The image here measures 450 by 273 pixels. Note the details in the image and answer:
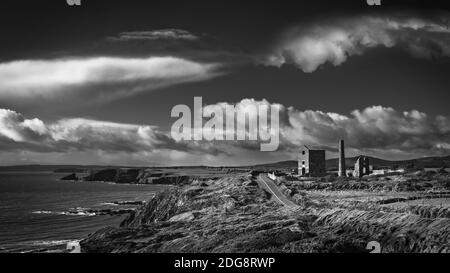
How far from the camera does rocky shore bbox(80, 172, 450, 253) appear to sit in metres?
27.4

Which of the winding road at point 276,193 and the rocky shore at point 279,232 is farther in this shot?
the winding road at point 276,193

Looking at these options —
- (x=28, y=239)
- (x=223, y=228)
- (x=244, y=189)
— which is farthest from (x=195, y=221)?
(x=28, y=239)

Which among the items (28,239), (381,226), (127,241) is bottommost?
(28,239)

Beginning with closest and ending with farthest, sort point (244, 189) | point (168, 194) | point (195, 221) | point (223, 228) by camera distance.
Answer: point (223, 228) → point (195, 221) → point (244, 189) → point (168, 194)

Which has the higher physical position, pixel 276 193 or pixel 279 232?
pixel 276 193

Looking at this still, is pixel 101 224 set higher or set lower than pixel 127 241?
lower

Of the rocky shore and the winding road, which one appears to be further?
the winding road

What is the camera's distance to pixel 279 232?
3216 centimetres

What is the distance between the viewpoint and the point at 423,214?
3189 cm

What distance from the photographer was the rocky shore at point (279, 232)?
27.4 meters

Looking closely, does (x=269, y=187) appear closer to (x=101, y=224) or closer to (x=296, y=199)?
(x=296, y=199)

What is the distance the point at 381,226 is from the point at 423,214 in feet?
14.0

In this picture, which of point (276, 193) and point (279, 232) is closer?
point (279, 232)

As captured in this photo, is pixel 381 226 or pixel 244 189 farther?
pixel 244 189
